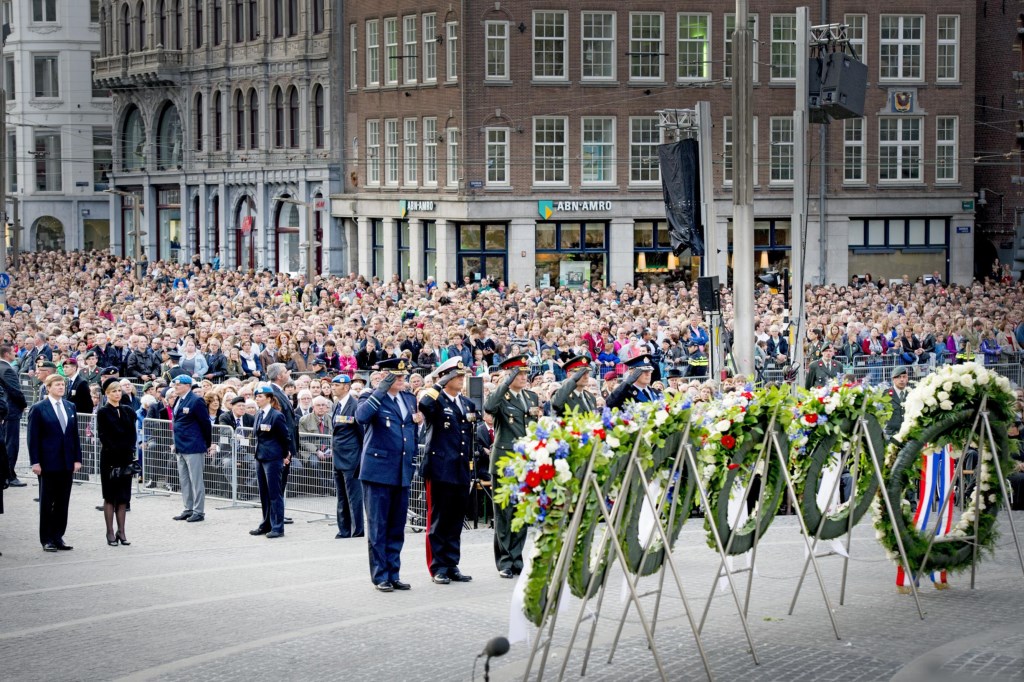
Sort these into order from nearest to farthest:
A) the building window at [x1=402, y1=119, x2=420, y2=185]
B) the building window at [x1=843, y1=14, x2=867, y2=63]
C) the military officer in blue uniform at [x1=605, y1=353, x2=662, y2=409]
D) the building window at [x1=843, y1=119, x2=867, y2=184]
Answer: the military officer in blue uniform at [x1=605, y1=353, x2=662, y2=409] < the building window at [x1=843, y1=14, x2=867, y2=63] < the building window at [x1=843, y1=119, x2=867, y2=184] < the building window at [x1=402, y1=119, x2=420, y2=185]

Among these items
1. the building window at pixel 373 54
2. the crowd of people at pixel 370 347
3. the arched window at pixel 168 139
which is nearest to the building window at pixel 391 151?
the building window at pixel 373 54

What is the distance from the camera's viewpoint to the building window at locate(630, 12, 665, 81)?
52531mm

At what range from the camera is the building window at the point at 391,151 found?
55.9 metres

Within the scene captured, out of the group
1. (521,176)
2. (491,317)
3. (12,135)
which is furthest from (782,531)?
(12,135)

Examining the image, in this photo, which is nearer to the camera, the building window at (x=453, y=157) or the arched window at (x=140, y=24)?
the building window at (x=453, y=157)

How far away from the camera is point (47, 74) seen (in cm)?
8344

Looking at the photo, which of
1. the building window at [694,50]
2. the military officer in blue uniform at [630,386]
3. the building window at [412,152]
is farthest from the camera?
the building window at [412,152]

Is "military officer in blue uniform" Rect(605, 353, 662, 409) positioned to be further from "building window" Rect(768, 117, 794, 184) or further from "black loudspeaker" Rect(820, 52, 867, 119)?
"building window" Rect(768, 117, 794, 184)

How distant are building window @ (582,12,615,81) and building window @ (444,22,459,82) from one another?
394 centimetres

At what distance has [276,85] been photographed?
6316 cm

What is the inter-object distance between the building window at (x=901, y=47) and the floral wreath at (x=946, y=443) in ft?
136

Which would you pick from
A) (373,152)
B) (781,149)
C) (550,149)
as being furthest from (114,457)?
(373,152)

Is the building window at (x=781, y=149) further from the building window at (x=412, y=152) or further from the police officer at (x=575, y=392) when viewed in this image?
the police officer at (x=575, y=392)

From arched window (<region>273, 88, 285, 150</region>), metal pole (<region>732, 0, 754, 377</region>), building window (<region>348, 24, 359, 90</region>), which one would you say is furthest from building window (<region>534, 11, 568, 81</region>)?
metal pole (<region>732, 0, 754, 377</region>)
